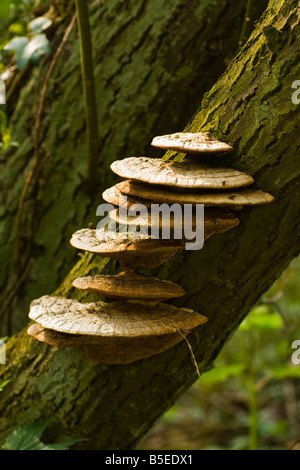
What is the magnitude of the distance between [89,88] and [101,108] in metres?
0.30

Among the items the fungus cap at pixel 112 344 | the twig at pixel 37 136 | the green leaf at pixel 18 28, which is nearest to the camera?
the fungus cap at pixel 112 344

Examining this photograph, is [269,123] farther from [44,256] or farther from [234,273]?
[44,256]

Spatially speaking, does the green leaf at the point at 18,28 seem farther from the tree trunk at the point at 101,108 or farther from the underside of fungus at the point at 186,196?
the underside of fungus at the point at 186,196

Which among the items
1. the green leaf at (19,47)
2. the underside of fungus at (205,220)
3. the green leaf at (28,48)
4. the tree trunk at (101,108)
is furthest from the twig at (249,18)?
the underside of fungus at (205,220)

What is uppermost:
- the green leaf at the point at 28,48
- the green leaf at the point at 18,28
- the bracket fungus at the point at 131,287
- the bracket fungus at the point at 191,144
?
the green leaf at the point at 18,28

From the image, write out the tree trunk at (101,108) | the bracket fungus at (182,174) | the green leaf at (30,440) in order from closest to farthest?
the bracket fungus at (182,174) → the green leaf at (30,440) → the tree trunk at (101,108)

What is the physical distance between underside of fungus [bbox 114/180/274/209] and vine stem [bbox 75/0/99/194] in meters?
0.98

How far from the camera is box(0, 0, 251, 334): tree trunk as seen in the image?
229cm

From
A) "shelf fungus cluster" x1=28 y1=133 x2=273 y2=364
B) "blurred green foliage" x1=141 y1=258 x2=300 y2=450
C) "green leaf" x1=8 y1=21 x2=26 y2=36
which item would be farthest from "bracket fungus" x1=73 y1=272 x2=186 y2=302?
"blurred green foliage" x1=141 y1=258 x2=300 y2=450

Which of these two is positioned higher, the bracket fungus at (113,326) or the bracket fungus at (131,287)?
the bracket fungus at (131,287)

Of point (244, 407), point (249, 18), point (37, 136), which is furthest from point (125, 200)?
point (244, 407)

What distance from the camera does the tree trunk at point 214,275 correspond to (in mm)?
1259

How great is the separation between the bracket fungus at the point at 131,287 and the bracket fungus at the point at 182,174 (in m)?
0.33

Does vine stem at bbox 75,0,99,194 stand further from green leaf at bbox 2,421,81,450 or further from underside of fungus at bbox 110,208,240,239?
green leaf at bbox 2,421,81,450
